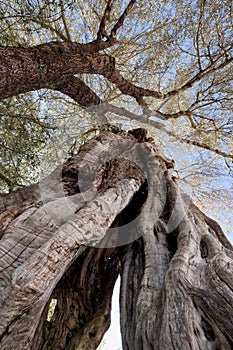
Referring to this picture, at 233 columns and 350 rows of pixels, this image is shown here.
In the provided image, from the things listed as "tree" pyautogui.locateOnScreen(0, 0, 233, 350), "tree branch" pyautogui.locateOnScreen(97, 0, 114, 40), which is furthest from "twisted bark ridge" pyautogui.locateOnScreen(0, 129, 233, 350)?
"tree branch" pyautogui.locateOnScreen(97, 0, 114, 40)

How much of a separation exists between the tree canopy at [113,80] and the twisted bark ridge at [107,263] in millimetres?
1216

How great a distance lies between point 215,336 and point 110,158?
9.73 ft

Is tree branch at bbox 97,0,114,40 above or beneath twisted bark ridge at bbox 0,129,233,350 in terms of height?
above

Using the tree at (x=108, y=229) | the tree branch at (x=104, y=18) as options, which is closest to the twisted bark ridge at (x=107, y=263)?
the tree at (x=108, y=229)

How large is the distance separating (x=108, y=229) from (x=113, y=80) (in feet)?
9.04

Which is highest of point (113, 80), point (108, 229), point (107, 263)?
point (113, 80)

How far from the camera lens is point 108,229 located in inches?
142

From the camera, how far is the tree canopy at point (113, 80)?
4121mm

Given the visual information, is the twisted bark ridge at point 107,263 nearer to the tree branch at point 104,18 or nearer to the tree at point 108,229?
the tree at point 108,229

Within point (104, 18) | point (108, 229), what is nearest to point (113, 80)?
point (104, 18)

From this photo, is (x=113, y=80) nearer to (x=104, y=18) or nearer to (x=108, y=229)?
(x=104, y=18)

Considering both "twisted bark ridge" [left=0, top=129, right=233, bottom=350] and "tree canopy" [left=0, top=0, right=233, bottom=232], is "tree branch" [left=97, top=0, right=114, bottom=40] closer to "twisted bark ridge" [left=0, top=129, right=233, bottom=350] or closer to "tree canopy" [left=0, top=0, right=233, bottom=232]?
"tree canopy" [left=0, top=0, right=233, bottom=232]

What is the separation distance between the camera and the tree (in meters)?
1.97

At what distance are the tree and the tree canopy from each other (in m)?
0.04
